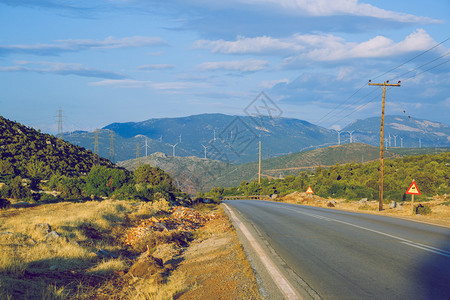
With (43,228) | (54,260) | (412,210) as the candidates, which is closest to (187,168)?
(412,210)

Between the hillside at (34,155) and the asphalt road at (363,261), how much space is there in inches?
1494

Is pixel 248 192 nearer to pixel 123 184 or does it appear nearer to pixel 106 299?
pixel 123 184

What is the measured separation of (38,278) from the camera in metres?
8.31

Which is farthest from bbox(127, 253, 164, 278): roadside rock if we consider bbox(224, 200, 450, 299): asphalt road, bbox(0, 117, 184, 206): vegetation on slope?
bbox(0, 117, 184, 206): vegetation on slope

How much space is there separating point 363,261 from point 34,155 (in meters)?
52.7

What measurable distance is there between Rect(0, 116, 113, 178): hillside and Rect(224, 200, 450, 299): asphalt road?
1494 inches

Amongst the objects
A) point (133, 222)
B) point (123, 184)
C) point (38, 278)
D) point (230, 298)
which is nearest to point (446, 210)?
point (133, 222)

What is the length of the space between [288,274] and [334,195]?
146 feet

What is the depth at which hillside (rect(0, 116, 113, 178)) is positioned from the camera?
45.4m

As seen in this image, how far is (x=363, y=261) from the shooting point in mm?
8844

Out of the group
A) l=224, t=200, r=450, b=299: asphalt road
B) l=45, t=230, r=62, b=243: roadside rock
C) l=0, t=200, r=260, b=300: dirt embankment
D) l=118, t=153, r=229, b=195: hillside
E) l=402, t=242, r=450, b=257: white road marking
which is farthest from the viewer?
l=118, t=153, r=229, b=195: hillside

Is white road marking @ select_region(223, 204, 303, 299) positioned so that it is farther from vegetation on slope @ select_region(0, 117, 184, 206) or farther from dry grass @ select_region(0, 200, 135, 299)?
vegetation on slope @ select_region(0, 117, 184, 206)

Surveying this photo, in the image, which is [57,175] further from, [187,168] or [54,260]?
[187,168]

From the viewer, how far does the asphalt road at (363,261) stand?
259 inches
